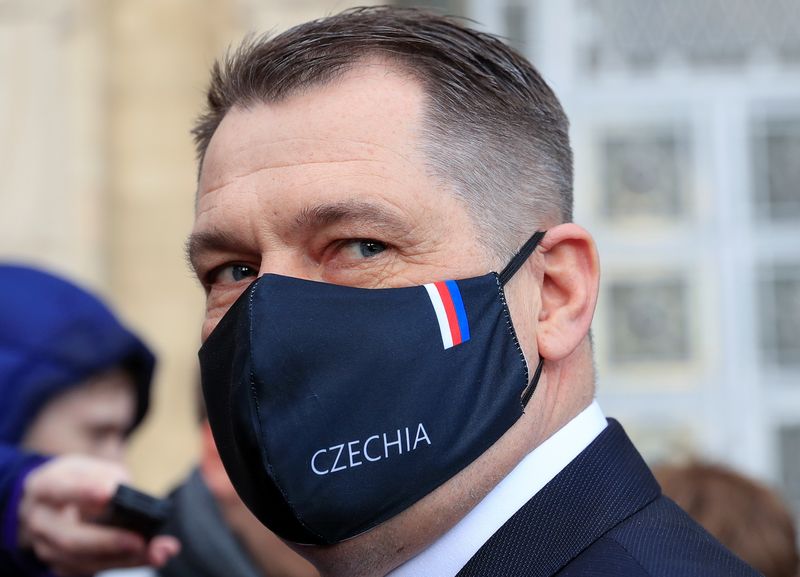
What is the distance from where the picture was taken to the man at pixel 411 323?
5.52 ft

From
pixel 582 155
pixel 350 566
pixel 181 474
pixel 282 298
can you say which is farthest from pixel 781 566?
pixel 582 155

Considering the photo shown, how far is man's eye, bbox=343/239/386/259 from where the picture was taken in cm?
182

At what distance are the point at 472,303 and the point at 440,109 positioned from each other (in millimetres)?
332

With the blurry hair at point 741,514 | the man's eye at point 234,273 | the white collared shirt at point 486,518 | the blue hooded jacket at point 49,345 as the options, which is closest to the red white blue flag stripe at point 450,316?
the white collared shirt at point 486,518

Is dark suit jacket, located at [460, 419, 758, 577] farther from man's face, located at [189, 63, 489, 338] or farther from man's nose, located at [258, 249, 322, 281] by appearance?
man's nose, located at [258, 249, 322, 281]

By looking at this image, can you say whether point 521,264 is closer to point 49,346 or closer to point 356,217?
point 356,217

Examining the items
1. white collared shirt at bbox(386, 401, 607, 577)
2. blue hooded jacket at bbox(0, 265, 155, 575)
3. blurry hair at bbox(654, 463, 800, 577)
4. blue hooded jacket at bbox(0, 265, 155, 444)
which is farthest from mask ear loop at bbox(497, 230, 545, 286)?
blue hooded jacket at bbox(0, 265, 155, 444)

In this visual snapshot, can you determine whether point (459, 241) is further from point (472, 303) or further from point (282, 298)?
point (282, 298)

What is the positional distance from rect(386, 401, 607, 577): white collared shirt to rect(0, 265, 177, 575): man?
989mm

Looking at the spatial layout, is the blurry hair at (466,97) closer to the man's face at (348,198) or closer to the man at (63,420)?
the man's face at (348,198)

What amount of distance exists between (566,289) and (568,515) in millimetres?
401

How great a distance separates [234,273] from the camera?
77.6 inches

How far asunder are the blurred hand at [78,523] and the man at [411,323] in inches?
26.8

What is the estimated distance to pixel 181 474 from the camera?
5539 millimetres
